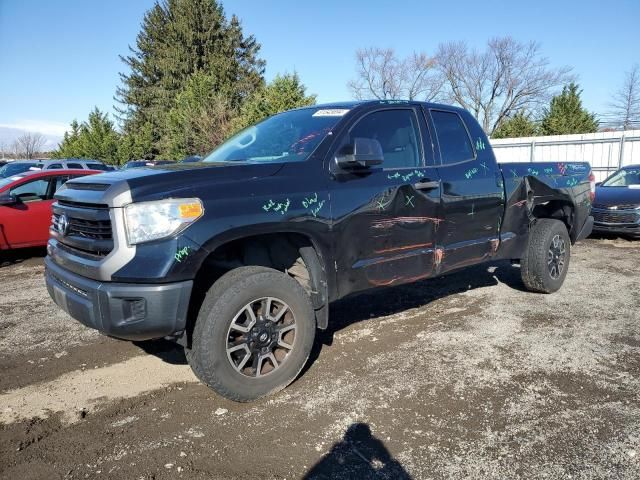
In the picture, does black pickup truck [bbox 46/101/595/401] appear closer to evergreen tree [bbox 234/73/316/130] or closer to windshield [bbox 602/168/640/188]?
windshield [bbox 602/168/640/188]

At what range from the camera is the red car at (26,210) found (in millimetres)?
7766

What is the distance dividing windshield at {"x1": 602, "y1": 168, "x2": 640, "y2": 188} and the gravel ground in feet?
22.4

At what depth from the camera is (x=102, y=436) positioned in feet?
9.36

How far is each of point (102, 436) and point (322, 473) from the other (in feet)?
4.33

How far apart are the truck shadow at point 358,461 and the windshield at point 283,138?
1860mm

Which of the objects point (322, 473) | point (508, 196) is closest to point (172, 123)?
point (508, 196)

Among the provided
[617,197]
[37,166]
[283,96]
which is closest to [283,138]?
[617,197]

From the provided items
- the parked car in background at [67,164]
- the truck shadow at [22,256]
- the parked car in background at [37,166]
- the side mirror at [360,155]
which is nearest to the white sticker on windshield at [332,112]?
the side mirror at [360,155]

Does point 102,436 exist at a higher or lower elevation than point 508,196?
lower

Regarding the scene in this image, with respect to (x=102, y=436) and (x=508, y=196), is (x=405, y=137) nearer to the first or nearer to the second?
(x=508, y=196)

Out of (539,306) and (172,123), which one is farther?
(172,123)

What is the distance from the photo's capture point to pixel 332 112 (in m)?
3.94

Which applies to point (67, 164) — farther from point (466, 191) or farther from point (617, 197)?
point (466, 191)

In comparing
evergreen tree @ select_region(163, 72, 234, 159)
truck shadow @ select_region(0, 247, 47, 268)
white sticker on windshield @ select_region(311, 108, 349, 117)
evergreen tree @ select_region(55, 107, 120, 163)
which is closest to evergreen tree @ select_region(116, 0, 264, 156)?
evergreen tree @ select_region(55, 107, 120, 163)
